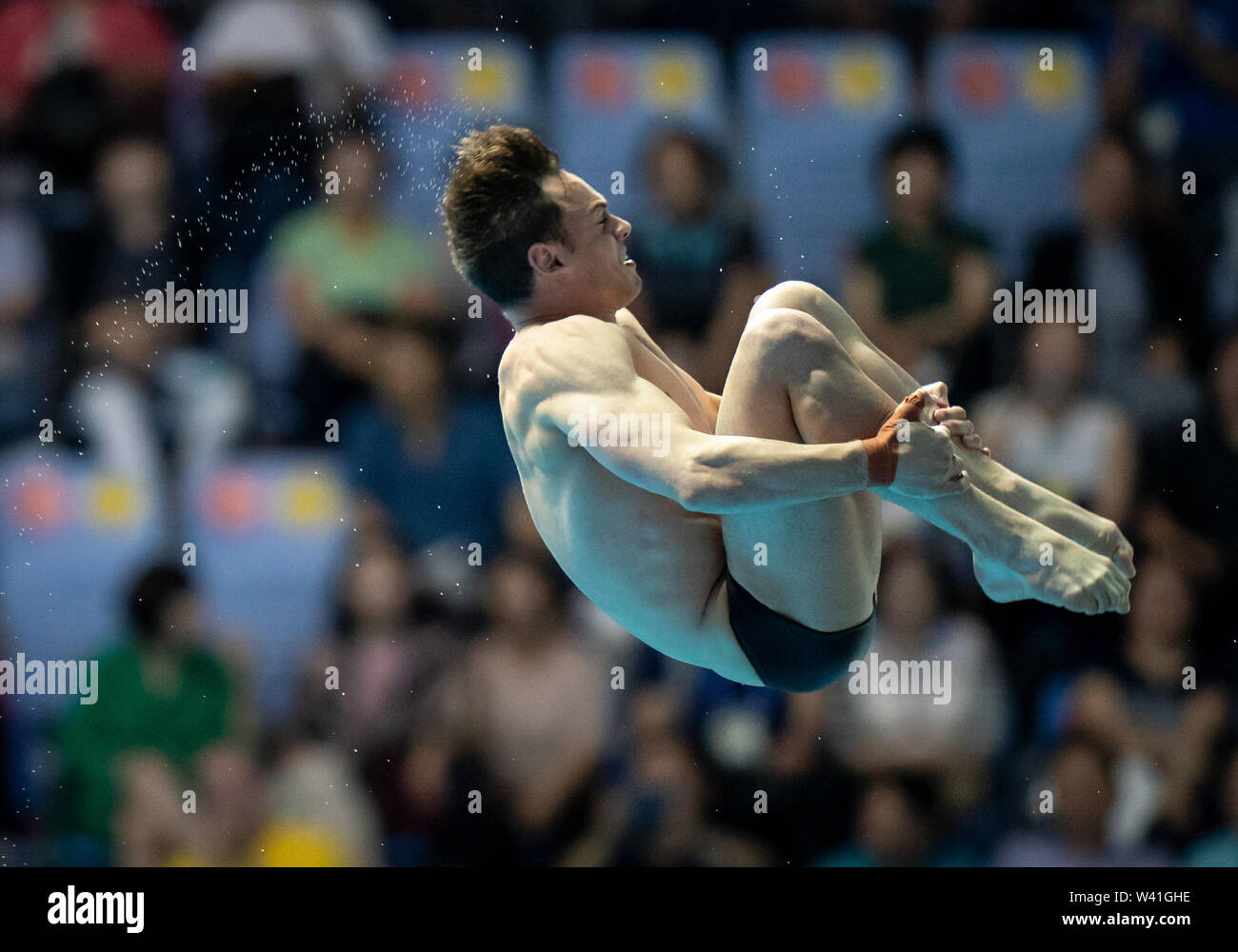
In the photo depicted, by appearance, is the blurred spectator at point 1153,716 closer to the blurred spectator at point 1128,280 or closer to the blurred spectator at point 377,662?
the blurred spectator at point 1128,280

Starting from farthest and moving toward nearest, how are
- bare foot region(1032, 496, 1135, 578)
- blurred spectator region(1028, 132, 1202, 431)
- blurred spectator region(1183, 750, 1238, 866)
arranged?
blurred spectator region(1028, 132, 1202, 431) < blurred spectator region(1183, 750, 1238, 866) < bare foot region(1032, 496, 1135, 578)

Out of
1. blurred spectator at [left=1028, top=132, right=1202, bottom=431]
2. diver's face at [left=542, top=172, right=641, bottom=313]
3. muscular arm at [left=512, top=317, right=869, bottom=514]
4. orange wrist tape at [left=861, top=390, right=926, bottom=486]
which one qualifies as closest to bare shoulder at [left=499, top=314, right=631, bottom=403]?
muscular arm at [left=512, top=317, right=869, bottom=514]

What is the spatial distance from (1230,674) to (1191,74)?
1.89 metres

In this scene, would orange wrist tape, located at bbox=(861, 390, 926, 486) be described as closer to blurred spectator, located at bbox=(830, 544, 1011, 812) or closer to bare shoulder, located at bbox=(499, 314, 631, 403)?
bare shoulder, located at bbox=(499, 314, 631, 403)

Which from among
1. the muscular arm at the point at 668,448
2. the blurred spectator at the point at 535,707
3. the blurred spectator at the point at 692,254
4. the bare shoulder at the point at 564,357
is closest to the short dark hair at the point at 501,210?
the bare shoulder at the point at 564,357

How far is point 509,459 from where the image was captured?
433 centimetres

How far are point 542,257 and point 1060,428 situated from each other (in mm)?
2199

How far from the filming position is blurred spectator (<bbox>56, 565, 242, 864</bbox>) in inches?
167

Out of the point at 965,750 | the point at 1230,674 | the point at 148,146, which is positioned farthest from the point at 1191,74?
the point at 148,146

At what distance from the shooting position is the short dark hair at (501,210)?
2.68 meters

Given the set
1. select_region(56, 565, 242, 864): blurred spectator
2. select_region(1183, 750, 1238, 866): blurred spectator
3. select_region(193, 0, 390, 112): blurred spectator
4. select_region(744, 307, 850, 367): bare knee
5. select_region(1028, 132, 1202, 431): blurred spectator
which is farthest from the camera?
select_region(193, 0, 390, 112): blurred spectator

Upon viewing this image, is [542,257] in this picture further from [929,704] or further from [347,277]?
[929,704]

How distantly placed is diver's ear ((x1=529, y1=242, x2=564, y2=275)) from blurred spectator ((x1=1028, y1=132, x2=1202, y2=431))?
218cm

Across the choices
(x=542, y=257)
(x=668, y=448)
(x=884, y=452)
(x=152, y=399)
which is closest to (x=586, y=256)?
(x=542, y=257)
